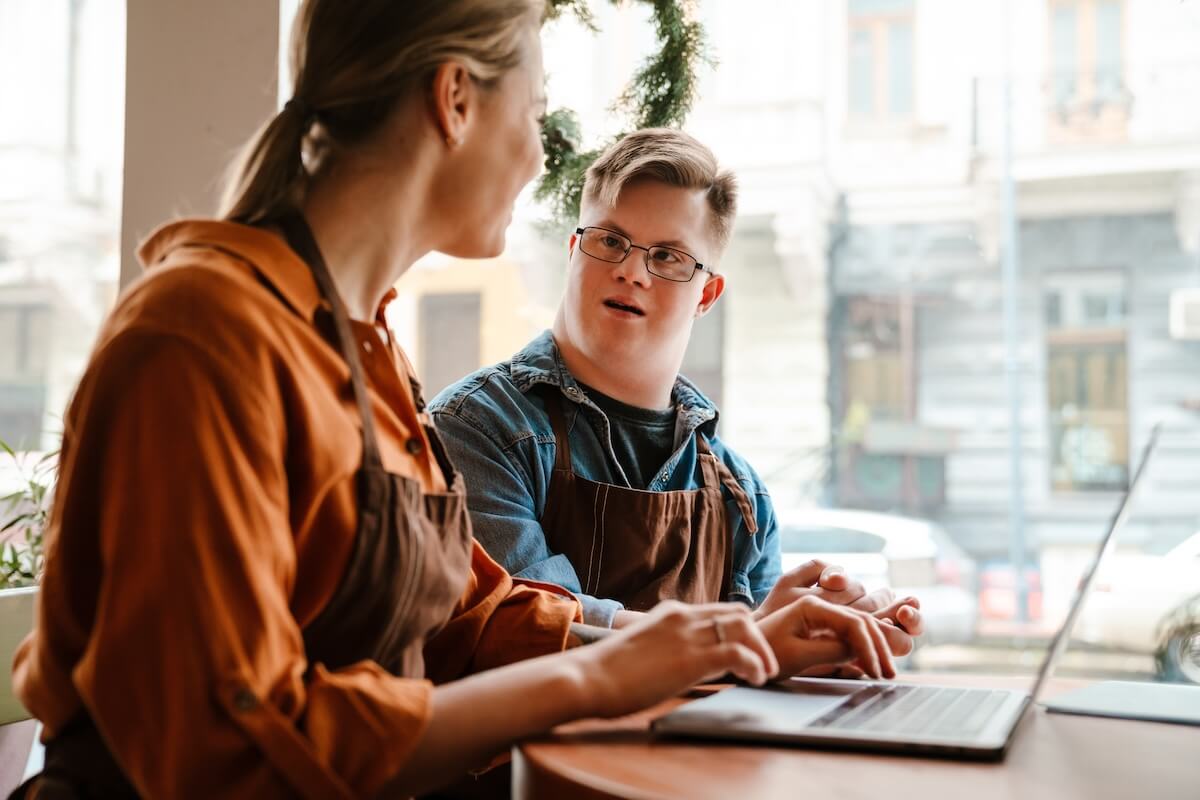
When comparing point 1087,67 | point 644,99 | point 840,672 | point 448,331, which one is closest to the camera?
point 840,672

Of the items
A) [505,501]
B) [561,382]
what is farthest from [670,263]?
[505,501]

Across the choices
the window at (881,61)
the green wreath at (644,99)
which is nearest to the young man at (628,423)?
the green wreath at (644,99)

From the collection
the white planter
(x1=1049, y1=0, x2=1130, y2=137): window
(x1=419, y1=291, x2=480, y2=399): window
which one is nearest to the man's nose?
the white planter

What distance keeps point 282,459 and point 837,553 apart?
11.2 ft

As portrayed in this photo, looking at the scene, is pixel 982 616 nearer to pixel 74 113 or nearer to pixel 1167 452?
pixel 1167 452

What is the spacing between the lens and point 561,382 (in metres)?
Result: 1.68

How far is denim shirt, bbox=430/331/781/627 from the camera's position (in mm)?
1510

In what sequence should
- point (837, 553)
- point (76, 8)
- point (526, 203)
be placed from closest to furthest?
1. point (526, 203)
2. point (76, 8)
3. point (837, 553)

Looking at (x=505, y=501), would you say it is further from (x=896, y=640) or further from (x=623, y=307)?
(x=896, y=640)

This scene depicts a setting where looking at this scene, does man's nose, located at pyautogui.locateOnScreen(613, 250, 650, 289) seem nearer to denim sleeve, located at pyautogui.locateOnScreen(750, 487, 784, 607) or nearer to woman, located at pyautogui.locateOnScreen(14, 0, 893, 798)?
denim sleeve, located at pyautogui.locateOnScreen(750, 487, 784, 607)

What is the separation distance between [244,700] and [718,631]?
376 millimetres

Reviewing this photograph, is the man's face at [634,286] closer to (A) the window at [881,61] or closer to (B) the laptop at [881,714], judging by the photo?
(B) the laptop at [881,714]

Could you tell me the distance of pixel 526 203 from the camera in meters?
2.07

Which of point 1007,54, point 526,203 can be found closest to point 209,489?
point 526,203
